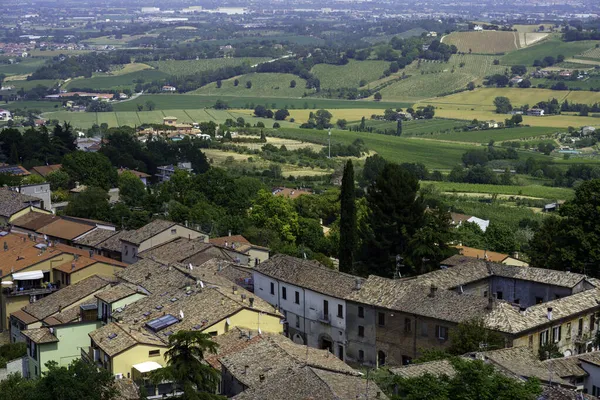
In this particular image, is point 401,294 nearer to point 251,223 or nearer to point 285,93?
point 251,223

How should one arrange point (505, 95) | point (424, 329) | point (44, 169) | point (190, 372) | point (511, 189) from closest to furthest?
point (190, 372) < point (424, 329) < point (44, 169) < point (511, 189) < point (505, 95)

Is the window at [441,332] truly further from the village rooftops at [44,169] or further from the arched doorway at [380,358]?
the village rooftops at [44,169]

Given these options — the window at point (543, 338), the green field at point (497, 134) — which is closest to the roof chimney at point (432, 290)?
the window at point (543, 338)

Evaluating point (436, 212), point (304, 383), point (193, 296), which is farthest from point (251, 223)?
point (304, 383)

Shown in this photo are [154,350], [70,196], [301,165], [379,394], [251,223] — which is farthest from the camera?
[301,165]

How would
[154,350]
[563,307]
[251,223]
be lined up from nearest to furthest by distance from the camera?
1. [154,350]
2. [563,307]
3. [251,223]

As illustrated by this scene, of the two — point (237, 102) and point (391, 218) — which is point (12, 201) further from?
point (237, 102)

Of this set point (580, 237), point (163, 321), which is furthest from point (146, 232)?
point (580, 237)
